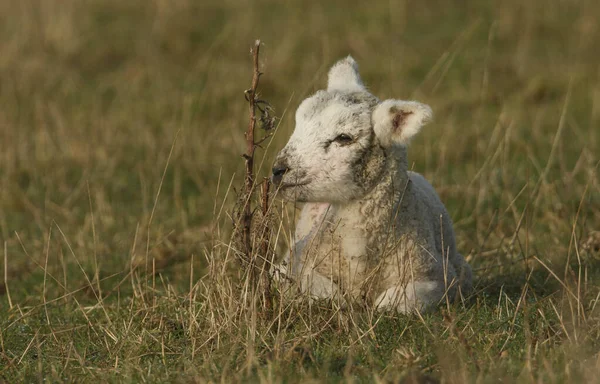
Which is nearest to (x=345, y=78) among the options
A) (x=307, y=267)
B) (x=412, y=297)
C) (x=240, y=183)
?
(x=307, y=267)

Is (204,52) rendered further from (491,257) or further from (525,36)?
(491,257)

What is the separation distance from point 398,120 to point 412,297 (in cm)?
95

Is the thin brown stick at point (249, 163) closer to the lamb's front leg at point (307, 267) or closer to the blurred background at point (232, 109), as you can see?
the lamb's front leg at point (307, 267)

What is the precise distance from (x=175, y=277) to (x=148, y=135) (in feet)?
12.3

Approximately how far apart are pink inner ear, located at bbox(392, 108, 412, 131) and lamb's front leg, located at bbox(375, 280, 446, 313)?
852 millimetres

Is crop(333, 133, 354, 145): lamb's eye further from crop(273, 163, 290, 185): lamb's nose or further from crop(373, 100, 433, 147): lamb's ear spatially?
crop(273, 163, 290, 185): lamb's nose

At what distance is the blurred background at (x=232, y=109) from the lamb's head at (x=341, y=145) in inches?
50.7

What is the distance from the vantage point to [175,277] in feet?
23.9

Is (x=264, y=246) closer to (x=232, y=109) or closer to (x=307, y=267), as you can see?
(x=307, y=267)

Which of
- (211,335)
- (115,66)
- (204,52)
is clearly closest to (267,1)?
(204,52)

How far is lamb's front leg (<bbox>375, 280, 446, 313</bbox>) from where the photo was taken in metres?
5.29

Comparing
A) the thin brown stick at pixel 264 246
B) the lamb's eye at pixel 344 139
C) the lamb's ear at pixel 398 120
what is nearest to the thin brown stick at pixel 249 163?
the thin brown stick at pixel 264 246

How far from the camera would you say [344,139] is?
5.35 m

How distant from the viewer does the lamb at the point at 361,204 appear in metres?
5.26
